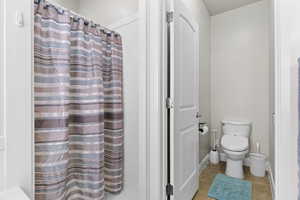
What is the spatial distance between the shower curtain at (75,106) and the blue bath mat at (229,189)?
1.07 metres

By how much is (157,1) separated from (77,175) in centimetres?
155

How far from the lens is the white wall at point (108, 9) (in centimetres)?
168

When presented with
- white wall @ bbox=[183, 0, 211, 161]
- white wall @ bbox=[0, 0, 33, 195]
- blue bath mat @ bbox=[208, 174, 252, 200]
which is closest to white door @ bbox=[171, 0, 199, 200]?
blue bath mat @ bbox=[208, 174, 252, 200]

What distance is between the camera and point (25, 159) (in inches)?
32.9

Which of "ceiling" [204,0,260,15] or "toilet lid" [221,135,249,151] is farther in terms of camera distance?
"ceiling" [204,0,260,15]

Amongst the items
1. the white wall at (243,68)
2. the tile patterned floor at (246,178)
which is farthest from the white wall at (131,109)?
the white wall at (243,68)

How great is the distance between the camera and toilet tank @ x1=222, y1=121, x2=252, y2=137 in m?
2.66

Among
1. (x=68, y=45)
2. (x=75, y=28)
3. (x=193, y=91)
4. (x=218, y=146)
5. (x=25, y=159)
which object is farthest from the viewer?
(x=218, y=146)

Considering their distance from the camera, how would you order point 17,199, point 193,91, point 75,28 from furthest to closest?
point 193,91, point 75,28, point 17,199

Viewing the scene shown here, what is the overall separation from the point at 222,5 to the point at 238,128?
193cm

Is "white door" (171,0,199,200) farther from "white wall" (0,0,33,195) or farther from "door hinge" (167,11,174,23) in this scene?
"white wall" (0,0,33,195)

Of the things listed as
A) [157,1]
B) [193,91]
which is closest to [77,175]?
[193,91]

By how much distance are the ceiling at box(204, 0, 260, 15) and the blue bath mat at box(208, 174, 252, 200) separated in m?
2.55

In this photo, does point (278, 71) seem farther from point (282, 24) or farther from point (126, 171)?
point (126, 171)
